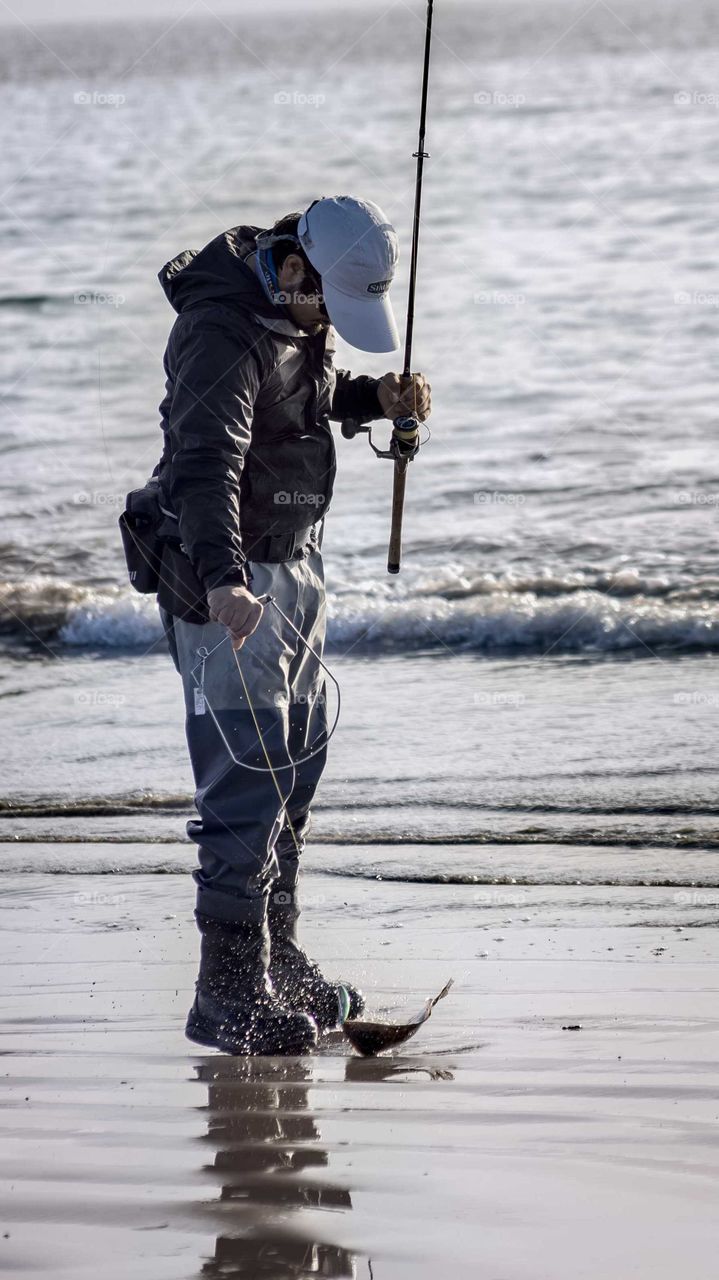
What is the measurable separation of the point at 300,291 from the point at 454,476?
8670 millimetres

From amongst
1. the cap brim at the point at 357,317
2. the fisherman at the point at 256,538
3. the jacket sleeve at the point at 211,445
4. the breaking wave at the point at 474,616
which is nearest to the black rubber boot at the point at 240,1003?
the fisherman at the point at 256,538

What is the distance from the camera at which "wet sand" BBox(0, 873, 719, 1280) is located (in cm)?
228

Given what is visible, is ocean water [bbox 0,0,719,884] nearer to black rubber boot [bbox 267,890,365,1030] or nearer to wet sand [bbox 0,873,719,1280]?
wet sand [bbox 0,873,719,1280]

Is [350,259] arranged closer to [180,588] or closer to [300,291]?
[300,291]

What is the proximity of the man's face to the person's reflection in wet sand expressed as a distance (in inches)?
56.6


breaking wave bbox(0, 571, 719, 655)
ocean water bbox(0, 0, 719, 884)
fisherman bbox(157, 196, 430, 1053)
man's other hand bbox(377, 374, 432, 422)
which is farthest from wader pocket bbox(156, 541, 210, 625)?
breaking wave bbox(0, 571, 719, 655)

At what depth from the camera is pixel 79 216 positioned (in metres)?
20.7

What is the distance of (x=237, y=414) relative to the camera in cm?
295

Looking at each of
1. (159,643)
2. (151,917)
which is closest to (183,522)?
(151,917)

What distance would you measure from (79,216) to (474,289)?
6476 millimetres

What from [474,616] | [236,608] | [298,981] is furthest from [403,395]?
[474,616]

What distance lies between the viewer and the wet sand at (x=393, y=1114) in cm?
228

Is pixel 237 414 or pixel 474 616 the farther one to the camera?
pixel 474 616

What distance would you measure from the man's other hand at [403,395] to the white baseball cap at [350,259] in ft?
0.95
